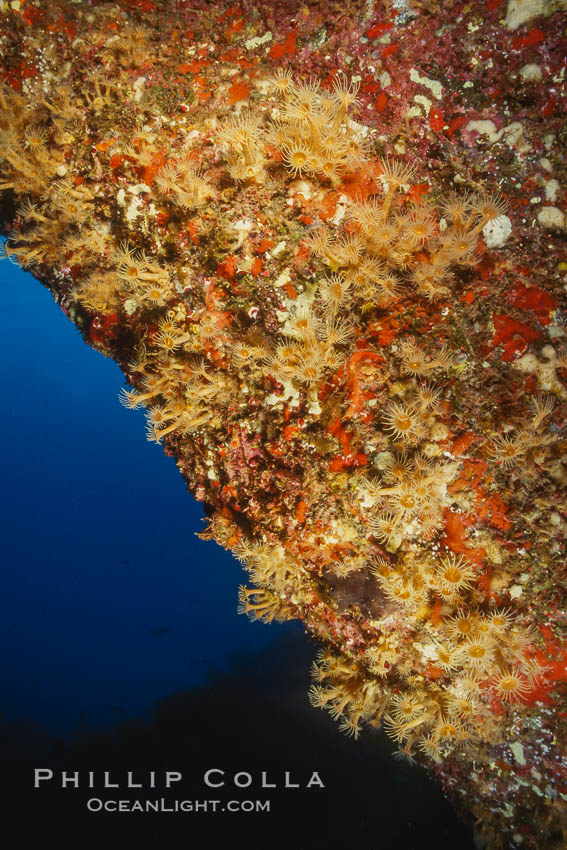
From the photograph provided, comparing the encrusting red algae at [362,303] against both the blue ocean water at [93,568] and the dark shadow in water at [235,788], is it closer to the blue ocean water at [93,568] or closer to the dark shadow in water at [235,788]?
the dark shadow in water at [235,788]

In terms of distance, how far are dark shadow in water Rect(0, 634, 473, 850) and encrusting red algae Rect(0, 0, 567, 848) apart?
6879 millimetres

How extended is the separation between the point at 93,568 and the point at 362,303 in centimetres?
3170

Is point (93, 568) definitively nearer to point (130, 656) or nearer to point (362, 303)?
point (130, 656)

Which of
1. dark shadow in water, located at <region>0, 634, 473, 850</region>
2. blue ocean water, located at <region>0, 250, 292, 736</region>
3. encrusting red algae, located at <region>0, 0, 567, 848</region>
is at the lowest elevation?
dark shadow in water, located at <region>0, 634, 473, 850</region>

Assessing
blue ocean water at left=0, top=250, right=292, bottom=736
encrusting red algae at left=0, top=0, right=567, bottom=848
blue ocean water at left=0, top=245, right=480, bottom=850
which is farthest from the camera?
blue ocean water at left=0, top=250, right=292, bottom=736

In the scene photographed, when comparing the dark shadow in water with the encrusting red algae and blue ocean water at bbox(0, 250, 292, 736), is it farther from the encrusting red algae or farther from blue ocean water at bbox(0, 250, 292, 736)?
the encrusting red algae

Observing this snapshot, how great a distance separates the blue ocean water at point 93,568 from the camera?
71.7 ft

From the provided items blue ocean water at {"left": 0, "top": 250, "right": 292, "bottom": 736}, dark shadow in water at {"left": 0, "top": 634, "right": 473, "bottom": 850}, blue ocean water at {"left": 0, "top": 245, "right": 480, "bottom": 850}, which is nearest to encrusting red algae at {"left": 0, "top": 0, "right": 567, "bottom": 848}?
blue ocean water at {"left": 0, "top": 245, "right": 480, "bottom": 850}

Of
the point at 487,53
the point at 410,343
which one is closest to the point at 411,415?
the point at 410,343

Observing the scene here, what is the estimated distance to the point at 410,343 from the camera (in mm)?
3203

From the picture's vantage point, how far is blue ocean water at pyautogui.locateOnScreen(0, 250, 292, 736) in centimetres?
2184

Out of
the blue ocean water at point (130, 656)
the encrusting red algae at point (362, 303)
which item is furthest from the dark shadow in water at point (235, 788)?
the encrusting red algae at point (362, 303)

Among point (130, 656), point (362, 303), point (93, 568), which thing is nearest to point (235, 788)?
point (130, 656)

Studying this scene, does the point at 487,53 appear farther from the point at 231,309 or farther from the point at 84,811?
the point at 84,811
